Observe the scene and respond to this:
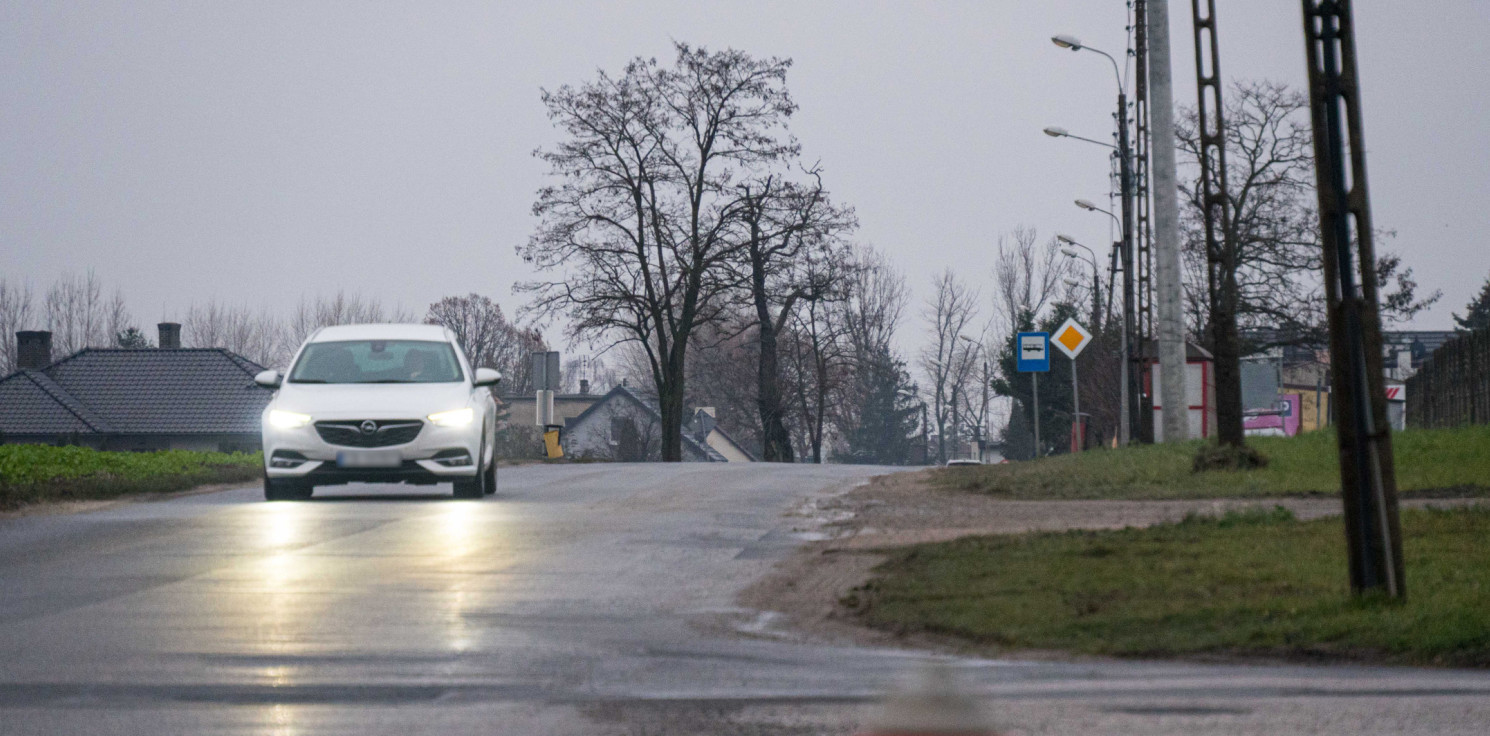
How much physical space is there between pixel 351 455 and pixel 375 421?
0.40 meters

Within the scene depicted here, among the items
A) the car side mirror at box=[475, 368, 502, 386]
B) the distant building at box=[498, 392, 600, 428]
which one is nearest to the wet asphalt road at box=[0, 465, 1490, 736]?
the car side mirror at box=[475, 368, 502, 386]

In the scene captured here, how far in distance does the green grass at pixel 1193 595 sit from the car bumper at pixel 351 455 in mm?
6391

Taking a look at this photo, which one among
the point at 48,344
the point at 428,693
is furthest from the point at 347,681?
the point at 48,344

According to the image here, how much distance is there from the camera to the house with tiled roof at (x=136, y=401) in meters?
74.4

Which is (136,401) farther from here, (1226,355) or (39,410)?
(1226,355)

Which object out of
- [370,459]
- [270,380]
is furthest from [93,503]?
[370,459]

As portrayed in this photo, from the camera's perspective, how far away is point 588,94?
51.8 m

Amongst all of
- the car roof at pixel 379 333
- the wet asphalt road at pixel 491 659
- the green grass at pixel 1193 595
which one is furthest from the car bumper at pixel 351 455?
the green grass at pixel 1193 595

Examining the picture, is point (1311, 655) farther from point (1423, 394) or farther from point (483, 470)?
point (1423, 394)

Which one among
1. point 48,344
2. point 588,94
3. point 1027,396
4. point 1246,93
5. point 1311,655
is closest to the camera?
point 1311,655

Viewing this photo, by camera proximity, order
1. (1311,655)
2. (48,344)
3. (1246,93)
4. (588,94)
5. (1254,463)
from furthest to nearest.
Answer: (48,344) < (1246,93) < (588,94) < (1254,463) < (1311,655)

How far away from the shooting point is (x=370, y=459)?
1586cm

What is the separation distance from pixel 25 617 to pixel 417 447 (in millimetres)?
7580

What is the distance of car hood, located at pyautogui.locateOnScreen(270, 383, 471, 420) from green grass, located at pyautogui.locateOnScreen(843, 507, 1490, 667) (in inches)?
257
